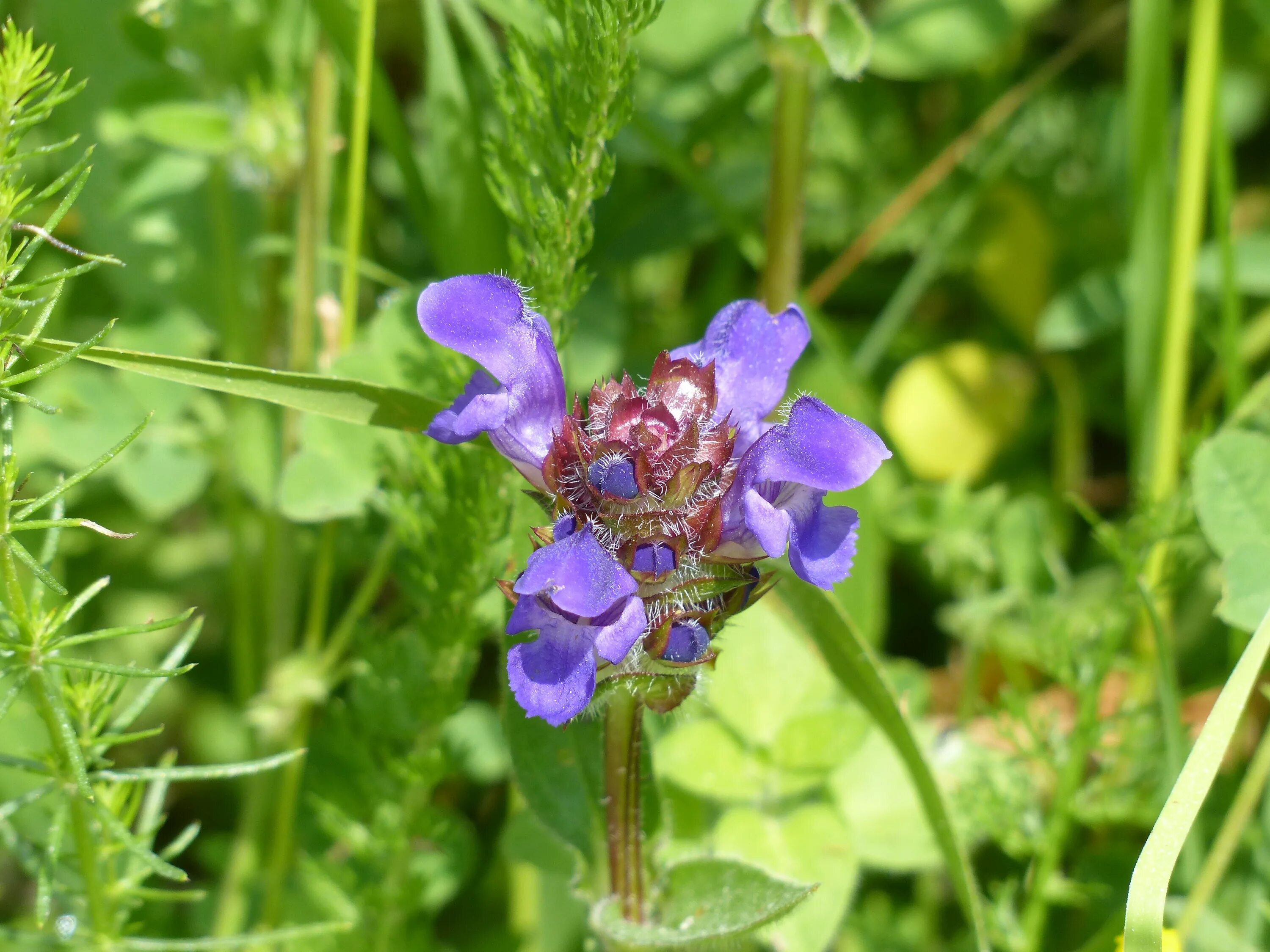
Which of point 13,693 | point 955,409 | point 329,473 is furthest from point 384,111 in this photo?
point 955,409

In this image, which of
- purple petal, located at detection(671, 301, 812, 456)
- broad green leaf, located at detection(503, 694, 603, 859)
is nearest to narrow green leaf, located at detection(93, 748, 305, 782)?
broad green leaf, located at detection(503, 694, 603, 859)

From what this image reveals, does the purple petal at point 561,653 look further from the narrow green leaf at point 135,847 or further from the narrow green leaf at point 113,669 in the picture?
the narrow green leaf at point 135,847

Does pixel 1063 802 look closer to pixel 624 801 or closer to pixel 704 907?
pixel 704 907

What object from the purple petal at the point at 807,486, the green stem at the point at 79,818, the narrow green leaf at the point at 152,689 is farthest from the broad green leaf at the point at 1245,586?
the green stem at the point at 79,818

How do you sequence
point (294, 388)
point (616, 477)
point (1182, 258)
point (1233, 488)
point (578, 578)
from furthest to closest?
1. point (1182, 258)
2. point (1233, 488)
3. point (294, 388)
4. point (616, 477)
5. point (578, 578)

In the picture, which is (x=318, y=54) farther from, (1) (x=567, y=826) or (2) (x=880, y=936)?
(2) (x=880, y=936)

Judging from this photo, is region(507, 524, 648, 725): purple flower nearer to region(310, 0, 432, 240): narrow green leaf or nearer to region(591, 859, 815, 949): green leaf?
region(591, 859, 815, 949): green leaf
